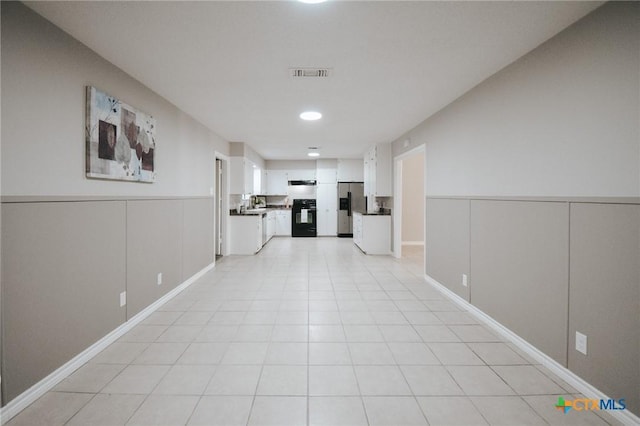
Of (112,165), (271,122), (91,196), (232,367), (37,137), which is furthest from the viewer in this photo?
(271,122)

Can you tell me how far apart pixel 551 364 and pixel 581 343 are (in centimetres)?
32

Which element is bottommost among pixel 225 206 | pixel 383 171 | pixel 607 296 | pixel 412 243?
pixel 412 243

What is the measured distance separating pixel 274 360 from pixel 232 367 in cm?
30

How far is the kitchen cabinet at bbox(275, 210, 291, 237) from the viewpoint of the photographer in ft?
31.5

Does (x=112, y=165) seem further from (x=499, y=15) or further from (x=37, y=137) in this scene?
(x=499, y=15)

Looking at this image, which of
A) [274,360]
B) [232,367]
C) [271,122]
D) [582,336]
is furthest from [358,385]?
[271,122]

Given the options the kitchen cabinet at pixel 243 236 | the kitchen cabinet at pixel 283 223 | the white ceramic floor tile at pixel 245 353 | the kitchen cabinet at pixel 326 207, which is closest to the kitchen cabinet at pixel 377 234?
the kitchen cabinet at pixel 243 236

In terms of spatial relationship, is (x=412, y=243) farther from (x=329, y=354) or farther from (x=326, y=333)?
(x=329, y=354)

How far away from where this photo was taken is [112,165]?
2578 mm

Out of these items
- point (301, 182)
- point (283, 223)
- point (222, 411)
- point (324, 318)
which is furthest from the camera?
point (301, 182)

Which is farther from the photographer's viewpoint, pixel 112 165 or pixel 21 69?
pixel 112 165

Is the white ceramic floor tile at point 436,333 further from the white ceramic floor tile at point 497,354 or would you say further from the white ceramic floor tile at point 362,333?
the white ceramic floor tile at point 362,333

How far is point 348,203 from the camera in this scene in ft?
30.9

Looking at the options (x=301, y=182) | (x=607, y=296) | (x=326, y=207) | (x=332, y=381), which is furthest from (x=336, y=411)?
(x=301, y=182)
